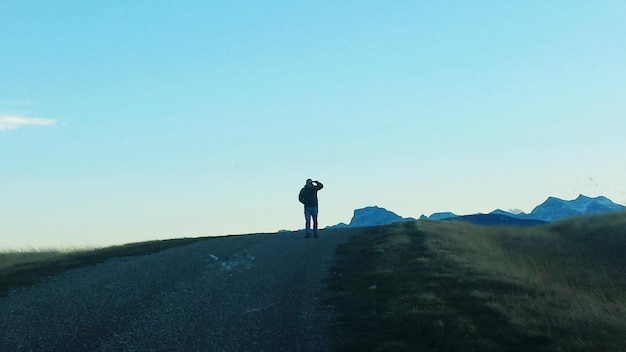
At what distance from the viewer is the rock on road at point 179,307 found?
→ 1334cm

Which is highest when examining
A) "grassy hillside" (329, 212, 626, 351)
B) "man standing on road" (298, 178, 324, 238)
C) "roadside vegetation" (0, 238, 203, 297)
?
"man standing on road" (298, 178, 324, 238)

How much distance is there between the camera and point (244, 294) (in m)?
17.9

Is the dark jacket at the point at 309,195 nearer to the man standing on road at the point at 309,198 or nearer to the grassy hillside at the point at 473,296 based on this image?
the man standing on road at the point at 309,198

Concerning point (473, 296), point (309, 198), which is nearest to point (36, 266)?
point (309, 198)

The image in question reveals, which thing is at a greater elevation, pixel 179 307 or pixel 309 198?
pixel 309 198

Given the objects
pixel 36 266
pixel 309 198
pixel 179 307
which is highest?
pixel 309 198

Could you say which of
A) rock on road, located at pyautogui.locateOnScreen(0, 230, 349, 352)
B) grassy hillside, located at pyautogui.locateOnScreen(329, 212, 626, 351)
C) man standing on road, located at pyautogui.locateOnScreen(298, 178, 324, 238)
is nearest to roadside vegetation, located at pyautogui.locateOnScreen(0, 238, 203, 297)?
rock on road, located at pyautogui.locateOnScreen(0, 230, 349, 352)

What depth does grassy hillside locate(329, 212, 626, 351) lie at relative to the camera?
42.3ft

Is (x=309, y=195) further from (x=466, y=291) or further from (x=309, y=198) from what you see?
(x=466, y=291)

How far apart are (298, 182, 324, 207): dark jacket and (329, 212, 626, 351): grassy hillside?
2.70 metres

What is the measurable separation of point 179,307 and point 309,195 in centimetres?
1581

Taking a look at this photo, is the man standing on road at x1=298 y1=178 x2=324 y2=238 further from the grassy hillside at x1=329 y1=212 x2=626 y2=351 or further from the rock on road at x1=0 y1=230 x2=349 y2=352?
the rock on road at x1=0 y1=230 x2=349 y2=352

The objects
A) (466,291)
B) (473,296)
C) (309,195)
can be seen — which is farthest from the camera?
(309,195)

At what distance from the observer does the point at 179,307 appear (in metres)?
16.5
